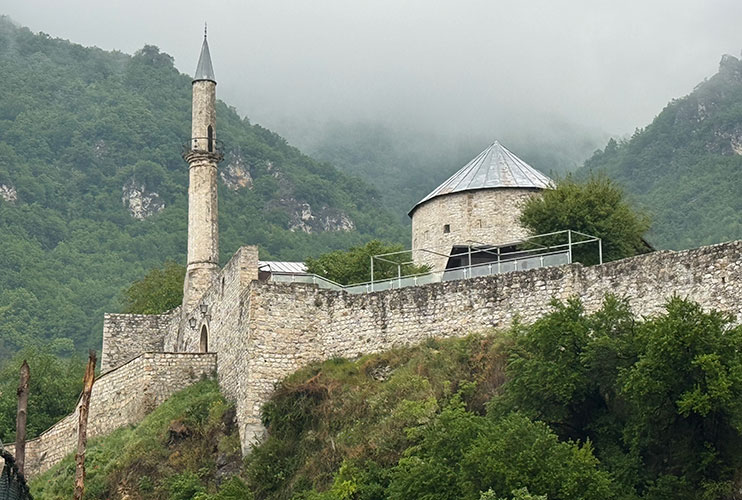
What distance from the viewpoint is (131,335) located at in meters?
51.7

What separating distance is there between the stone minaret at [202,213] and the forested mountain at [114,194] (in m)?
35.6

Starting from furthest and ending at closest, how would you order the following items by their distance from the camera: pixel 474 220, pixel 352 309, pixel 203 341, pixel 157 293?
pixel 157 293, pixel 474 220, pixel 203 341, pixel 352 309

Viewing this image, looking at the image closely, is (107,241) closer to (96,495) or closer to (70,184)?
(70,184)

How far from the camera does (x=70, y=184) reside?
109 meters

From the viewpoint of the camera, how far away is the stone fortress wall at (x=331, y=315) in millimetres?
34062

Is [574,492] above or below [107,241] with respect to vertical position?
below

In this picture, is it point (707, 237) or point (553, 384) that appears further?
point (707, 237)

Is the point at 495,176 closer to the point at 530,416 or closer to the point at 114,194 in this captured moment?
the point at 530,416

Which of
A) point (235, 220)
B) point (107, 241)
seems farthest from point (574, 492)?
point (107, 241)

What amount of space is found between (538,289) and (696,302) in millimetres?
4608

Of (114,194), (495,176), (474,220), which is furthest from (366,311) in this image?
(114,194)

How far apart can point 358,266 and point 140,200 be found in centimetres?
5994

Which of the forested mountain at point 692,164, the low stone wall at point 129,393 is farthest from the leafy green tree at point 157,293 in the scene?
the forested mountain at point 692,164

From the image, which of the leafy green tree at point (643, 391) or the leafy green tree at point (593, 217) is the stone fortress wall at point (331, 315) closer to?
the leafy green tree at point (643, 391)
